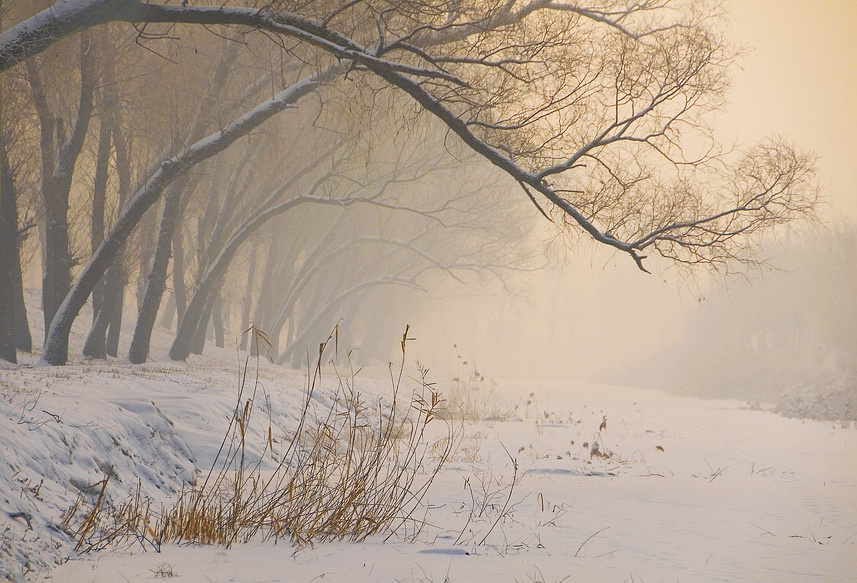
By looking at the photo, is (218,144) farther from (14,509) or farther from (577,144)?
(14,509)

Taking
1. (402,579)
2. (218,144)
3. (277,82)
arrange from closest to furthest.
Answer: (402,579)
(218,144)
(277,82)

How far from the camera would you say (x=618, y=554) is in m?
4.25

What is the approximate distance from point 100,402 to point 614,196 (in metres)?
5.78

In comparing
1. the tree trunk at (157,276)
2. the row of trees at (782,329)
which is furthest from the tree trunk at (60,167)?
the row of trees at (782,329)

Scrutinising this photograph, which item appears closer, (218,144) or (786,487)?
(786,487)

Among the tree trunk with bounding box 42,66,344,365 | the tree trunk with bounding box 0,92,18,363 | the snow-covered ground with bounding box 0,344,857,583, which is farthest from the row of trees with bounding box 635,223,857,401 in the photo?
the tree trunk with bounding box 0,92,18,363

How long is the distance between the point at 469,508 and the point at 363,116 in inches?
229

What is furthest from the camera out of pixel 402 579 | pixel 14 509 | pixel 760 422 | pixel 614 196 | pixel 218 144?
pixel 760 422

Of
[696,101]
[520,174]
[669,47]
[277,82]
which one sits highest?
[277,82]

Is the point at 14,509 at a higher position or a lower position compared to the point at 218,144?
lower

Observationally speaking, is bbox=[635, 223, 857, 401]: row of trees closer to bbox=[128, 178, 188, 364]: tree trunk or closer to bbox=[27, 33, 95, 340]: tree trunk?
bbox=[128, 178, 188, 364]: tree trunk

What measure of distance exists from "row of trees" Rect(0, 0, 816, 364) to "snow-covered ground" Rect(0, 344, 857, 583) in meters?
2.79

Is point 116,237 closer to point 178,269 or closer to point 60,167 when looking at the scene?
point 60,167

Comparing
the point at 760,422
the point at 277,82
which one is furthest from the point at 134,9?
the point at 760,422
